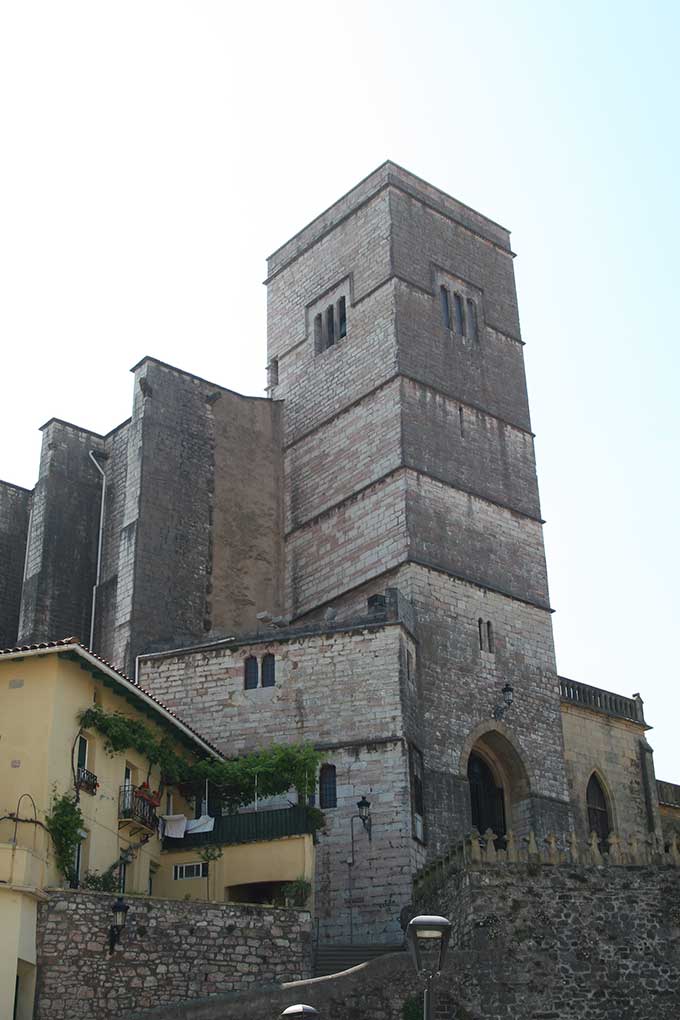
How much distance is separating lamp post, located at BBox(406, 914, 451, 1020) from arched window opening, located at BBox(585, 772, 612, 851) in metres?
24.4

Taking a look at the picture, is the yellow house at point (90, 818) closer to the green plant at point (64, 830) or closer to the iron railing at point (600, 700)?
the green plant at point (64, 830)

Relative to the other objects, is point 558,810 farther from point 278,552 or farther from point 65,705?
point 65,705

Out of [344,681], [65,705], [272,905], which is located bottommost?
[272,905]

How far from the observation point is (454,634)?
34500 millimetres

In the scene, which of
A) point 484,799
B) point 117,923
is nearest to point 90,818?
point 117,923

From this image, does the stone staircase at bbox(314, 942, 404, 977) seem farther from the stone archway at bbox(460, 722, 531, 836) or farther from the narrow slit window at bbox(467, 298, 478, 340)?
the narrow slit window at bbox(467, 298, 478, 340)

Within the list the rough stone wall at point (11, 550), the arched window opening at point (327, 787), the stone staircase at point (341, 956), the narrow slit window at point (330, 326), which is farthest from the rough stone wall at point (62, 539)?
the stone staircase at point (341, 956)

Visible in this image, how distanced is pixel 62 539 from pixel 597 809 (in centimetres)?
1676

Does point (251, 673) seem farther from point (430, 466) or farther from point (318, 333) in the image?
point (318, 333)

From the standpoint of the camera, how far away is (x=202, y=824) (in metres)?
27.0

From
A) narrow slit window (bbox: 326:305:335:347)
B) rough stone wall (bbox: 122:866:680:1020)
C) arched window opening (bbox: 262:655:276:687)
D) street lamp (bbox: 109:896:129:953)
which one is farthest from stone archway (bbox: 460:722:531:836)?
street lamp (bbox: 109:896:129:953)

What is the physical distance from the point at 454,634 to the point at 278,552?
7.24 meters

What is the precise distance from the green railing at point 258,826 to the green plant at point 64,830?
3.90 metres

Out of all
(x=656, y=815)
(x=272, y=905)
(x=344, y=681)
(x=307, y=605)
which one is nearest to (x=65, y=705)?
(x=272, y=905)
